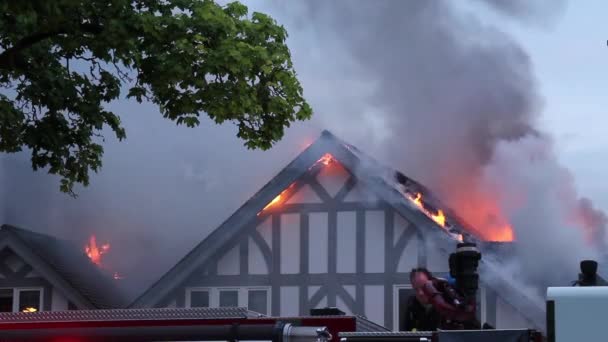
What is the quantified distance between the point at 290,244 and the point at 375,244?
174 centimetres

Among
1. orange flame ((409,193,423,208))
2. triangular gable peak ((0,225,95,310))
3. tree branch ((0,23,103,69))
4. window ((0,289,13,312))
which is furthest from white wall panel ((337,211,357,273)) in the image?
tree branch ((0,23,103,69))

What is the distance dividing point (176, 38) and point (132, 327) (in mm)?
6028

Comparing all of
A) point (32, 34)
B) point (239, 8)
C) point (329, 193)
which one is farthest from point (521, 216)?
point (32, 34)

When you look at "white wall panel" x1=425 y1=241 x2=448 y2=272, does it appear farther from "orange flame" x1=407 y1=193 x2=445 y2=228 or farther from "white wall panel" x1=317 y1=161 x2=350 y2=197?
"white wall panel" x1=317 y1=161 x2=350 y2=197

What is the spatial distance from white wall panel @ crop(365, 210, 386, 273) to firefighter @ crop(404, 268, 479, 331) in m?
11.9

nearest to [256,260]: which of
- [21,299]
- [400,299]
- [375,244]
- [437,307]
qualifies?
[375,244]

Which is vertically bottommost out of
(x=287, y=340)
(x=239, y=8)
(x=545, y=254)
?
(x=287, y=340)

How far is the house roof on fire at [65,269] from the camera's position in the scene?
2620cm

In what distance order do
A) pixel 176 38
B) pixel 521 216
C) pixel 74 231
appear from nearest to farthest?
pixel 176 38
pixel 521 216
pixel 74 231

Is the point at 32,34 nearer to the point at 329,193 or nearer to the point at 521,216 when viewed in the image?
the point at 329,193

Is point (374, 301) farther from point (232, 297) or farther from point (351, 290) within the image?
point (232, 297)

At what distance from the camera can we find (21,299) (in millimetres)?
26641

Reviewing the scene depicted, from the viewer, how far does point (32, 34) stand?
48.3 ft

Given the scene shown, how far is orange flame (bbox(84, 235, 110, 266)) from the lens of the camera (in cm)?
3194
